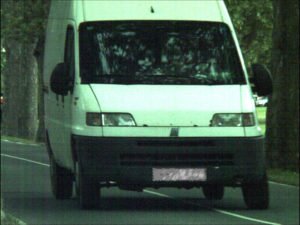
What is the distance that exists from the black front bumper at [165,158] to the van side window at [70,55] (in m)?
0.78

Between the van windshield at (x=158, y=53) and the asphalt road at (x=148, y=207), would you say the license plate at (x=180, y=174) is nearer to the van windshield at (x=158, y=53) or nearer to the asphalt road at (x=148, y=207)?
the asphalt road at (x=148, y=207)

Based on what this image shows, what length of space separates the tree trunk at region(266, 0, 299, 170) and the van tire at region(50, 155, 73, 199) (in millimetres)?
9948

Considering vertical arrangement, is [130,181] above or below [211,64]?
below

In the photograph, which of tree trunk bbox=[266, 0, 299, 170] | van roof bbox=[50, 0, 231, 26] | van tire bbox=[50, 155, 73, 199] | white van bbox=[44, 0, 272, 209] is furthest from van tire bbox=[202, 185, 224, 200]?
tree trunk bbox=[266, 0, 299, 170]

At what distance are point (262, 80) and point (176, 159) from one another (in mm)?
1264

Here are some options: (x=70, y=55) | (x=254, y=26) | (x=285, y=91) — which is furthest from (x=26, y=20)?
(x=70, y=55)

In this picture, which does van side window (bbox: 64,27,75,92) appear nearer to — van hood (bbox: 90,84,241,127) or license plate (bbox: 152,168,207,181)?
van hood (bbox: 90,84,241,127)

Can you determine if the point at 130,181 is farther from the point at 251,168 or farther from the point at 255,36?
the point at 255,36

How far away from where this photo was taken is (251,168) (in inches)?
673

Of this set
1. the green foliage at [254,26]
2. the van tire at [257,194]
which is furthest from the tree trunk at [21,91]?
the van tire at [257,194]

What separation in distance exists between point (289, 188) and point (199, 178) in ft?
24.2

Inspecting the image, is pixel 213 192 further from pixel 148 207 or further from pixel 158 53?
pixel 158 53

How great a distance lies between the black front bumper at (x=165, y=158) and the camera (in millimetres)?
16844

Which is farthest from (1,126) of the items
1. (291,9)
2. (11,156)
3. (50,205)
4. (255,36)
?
(50,205)
